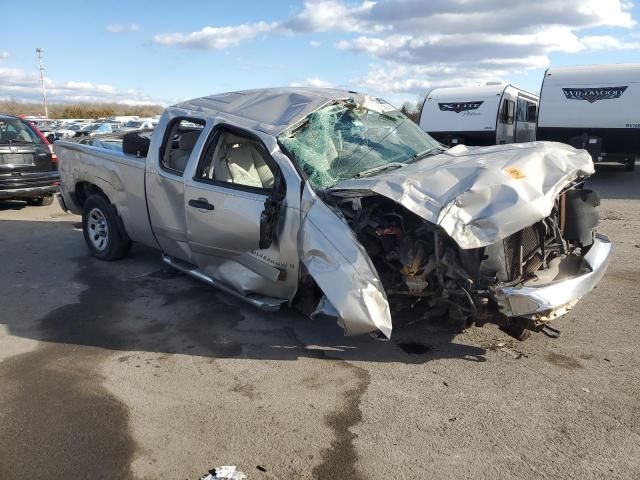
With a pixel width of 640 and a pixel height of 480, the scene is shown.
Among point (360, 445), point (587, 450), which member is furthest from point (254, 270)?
point (587, 450)

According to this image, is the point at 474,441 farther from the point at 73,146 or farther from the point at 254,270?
the point at 73,146

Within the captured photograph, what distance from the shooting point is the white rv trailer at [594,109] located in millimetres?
14242

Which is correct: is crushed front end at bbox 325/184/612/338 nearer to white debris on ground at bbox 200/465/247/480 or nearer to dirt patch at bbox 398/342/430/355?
dirt patch at bbox 398/342/430/355

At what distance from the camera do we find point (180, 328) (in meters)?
4.71

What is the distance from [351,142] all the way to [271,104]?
872 mm

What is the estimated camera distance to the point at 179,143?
17.6ft

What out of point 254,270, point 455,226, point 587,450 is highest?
point 455,226

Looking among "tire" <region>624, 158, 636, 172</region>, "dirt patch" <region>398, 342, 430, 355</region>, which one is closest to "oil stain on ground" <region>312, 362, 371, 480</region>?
"dirt patch" <region>398, 342, 430, 355</region>

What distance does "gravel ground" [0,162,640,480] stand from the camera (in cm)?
292

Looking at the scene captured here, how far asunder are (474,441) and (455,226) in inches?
50.3

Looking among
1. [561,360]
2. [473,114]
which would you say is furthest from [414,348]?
[473,114]

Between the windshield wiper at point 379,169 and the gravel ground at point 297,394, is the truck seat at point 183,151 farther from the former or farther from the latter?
the windshield wiper at point 379,169

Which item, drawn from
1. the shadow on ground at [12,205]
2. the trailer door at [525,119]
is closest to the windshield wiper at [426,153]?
the shadow on ground at [12,205]

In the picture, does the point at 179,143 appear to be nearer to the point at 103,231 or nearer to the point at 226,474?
the point at 103,231
